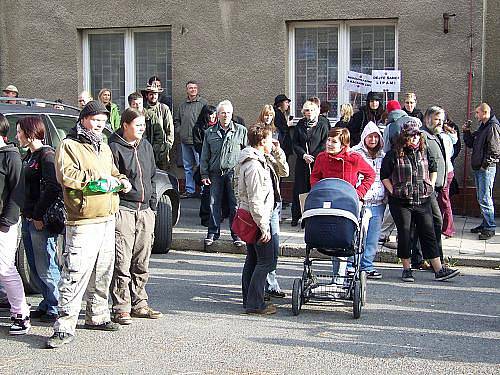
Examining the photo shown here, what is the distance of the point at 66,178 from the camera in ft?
21.7

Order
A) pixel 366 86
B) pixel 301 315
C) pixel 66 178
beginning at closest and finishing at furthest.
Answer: pixel 66 178
pixel 301 315
pixel 366 86

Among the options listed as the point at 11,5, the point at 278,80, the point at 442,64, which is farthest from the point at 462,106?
the point at 11,5

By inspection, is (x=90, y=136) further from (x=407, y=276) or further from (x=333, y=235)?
(x=407, y=276)

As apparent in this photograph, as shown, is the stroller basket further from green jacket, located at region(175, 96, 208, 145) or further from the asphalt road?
green jacket, located at region(175, 96, 208, 145)

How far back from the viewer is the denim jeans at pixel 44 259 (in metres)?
7.38

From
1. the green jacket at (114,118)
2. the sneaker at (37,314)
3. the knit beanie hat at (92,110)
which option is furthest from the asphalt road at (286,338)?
the green jacket at (114,118)

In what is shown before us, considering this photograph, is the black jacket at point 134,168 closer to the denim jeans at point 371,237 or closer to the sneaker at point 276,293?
the sneaker at point 276,293

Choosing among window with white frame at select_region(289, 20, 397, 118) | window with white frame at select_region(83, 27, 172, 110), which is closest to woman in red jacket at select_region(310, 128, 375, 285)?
window with white frame at select_region(289, 20, 397, 118)

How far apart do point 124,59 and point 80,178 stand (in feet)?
30.5

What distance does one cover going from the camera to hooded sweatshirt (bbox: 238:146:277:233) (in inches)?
299

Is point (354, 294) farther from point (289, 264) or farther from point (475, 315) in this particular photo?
point (289, 264)

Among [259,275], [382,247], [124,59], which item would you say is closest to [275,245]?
[259,275]

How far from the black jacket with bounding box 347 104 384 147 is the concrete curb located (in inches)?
98.3

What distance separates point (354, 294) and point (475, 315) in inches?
49.0
